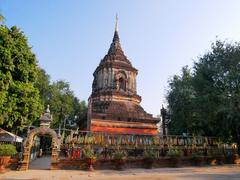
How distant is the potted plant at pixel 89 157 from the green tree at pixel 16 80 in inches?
229

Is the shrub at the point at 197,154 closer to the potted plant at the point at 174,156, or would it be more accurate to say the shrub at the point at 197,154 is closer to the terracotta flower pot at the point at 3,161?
the potted plant at the point at 174,156

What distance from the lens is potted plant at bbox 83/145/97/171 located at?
14070mm

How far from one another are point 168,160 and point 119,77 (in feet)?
52.6

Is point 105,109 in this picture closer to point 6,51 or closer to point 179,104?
point 179,104

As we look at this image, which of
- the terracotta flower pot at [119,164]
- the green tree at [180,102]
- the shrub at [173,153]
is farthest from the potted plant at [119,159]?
the green tree at [180,102]

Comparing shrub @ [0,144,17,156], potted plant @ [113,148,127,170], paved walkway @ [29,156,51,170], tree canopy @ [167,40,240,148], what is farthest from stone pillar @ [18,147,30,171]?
tree canopy @ [167,40,240,148]

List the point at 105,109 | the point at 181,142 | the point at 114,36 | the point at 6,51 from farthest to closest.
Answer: the point at 114,36 < the point at 105,109 < the point at 181,142 < the point at 6,51

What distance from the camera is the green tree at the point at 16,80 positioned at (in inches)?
585

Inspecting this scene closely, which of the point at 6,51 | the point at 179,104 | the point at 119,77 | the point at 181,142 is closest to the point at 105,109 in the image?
the point at 119,77

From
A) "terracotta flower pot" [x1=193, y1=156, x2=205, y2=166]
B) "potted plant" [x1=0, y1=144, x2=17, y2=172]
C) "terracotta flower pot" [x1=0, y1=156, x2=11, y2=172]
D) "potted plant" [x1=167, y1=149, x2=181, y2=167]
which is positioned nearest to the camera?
"terracotta flower pot" [x1=0, y1=156, x2=11, y2=172]

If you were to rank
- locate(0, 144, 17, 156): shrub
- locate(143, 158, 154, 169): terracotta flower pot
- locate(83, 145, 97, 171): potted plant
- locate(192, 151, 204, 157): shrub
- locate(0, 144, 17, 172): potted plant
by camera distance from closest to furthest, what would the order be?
locate(0, 144, 17, 172): potted plant < locate(0, 144, 17, 156): shrub < locate(83, 145, 97, 171): potted plant < locate(143, 158, 154, 169): terracotta flower pot < locate(192, 151, 204, 157): shrub

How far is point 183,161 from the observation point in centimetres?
1656

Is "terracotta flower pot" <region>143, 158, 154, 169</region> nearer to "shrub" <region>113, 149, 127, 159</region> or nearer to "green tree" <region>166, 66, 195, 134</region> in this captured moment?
"shrub" <region>113, 149, 127, 159</region>

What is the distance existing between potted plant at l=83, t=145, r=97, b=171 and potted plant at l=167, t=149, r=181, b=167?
567 centimetres
